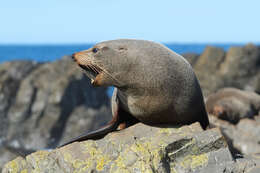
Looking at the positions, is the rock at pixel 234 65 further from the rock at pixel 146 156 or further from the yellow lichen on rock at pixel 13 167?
the yellow lichen on rock at pixel 13 167

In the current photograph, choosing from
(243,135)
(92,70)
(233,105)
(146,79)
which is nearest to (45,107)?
(233,105)

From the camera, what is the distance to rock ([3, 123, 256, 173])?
418cm

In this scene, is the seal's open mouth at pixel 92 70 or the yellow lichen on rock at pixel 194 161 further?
the seal's open mouth at pixel 92 70

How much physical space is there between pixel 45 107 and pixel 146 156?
13266 millimetres

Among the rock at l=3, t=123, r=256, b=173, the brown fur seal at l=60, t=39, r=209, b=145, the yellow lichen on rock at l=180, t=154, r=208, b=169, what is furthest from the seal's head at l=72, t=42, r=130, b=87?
the yellow lichen on rock at l=180, t=154, r=208, b=169

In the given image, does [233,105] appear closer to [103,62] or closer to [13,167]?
[103,62]

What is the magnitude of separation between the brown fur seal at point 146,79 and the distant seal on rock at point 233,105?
5.55 meters

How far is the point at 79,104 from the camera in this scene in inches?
703

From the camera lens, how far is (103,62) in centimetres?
475

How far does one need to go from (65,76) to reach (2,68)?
11.2 feet

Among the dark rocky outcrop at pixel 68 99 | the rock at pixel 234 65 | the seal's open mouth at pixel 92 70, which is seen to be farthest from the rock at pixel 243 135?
the rock at pixel 234 65

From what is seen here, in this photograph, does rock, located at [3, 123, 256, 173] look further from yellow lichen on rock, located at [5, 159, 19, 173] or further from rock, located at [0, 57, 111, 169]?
rock, located at [0, 57, 111, 169]

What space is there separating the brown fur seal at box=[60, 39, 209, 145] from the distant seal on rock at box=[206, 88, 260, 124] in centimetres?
555

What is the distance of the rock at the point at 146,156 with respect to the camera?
4.18 m
